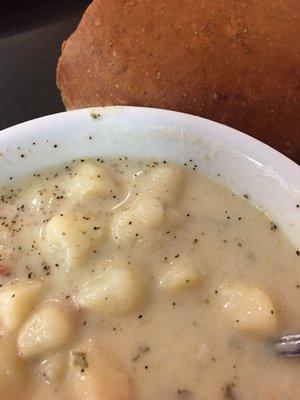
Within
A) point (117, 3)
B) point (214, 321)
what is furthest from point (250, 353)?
point (117, 3)

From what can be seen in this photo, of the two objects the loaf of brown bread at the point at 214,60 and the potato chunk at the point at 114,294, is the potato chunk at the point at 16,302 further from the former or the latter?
the loaf of brown bread at the point at 214,60

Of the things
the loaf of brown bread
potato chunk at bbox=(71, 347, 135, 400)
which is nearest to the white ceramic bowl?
the loaf of brown bread

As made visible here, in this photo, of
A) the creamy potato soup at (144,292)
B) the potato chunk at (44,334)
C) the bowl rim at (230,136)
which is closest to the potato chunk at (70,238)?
the creamy potato soup at (144,292)

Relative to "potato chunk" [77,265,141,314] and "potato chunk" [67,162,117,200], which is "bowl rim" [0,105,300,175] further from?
"potato chunk" [77,265,141,314]

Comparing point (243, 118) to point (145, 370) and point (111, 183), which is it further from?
point (145, 370)

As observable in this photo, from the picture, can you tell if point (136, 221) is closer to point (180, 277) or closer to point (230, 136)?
point (180, 277)
